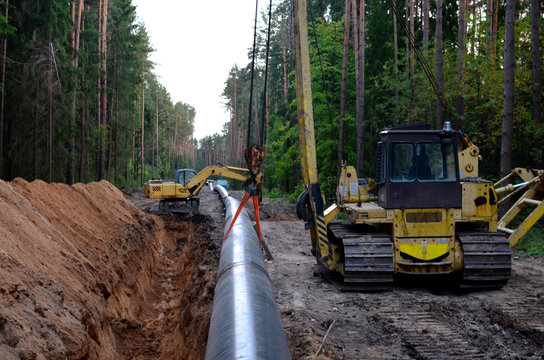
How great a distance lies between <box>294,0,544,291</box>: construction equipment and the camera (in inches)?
321

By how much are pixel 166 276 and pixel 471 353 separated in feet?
30.0

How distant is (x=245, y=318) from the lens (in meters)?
3.92

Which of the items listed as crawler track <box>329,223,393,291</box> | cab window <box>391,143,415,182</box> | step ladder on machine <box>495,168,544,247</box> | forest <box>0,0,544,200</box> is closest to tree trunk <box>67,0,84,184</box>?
forest <box>0,0,544,200</box>

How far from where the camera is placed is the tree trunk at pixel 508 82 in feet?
41.4

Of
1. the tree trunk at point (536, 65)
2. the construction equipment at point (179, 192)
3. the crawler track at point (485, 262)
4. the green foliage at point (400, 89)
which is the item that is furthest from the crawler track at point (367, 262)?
the construction equipment at point (179, 192)

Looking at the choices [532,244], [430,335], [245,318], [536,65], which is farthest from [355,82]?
[245,318]

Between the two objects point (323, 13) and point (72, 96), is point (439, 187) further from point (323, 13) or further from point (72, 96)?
point (323, 13)

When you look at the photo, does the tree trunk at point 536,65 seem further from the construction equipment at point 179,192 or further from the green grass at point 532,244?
the construction equipment at point 179,192

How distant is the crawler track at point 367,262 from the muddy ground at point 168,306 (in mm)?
224

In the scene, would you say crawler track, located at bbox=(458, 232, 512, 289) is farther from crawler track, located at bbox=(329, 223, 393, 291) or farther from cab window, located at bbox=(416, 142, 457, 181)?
crawler track, located at bbox=(329, 223, 393, 291)

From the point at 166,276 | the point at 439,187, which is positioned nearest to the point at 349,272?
the point at 439,187

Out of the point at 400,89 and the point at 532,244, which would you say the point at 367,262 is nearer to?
the point at 532,244

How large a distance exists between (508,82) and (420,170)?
6463 mm

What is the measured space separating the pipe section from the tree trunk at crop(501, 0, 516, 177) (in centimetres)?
980
